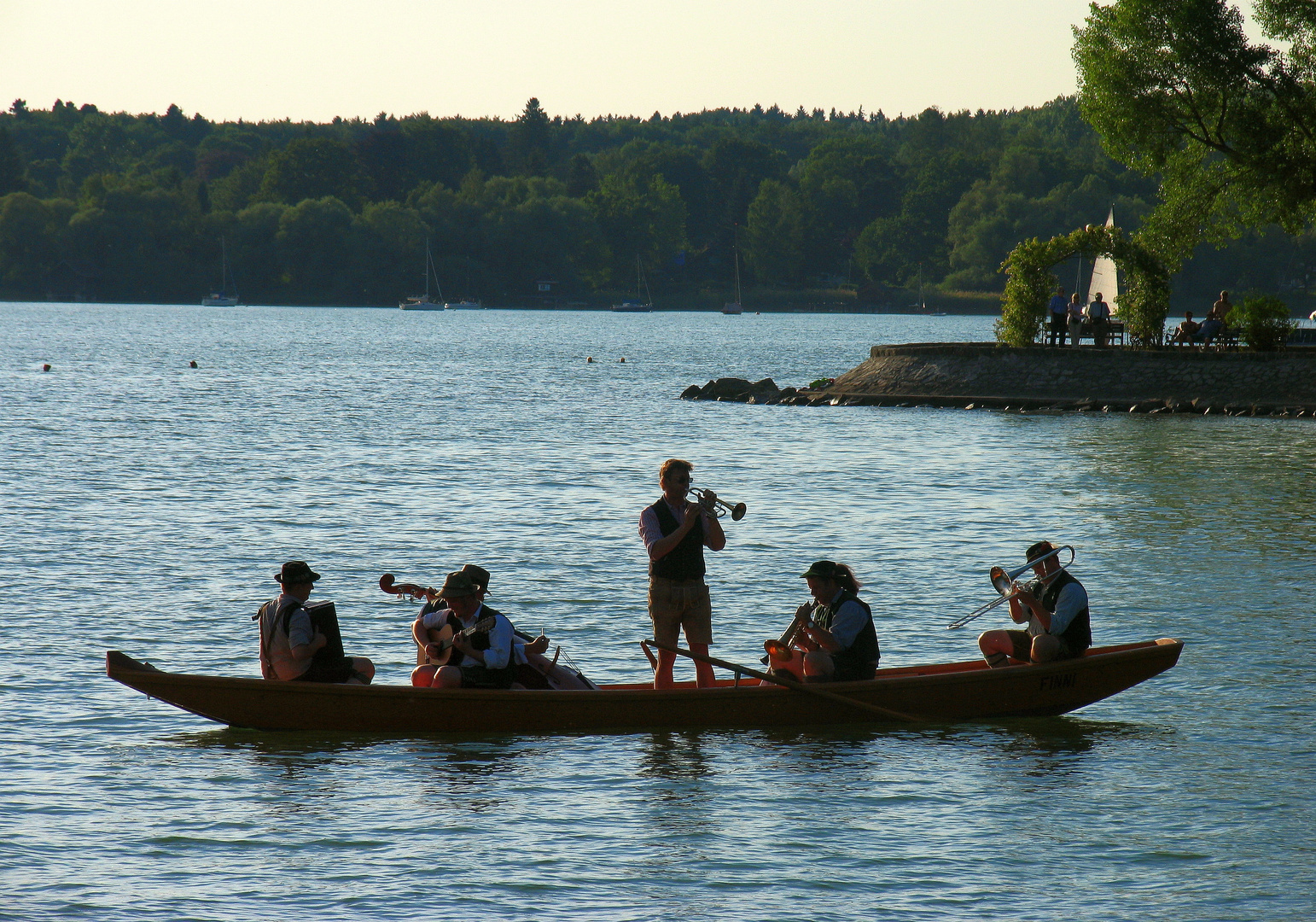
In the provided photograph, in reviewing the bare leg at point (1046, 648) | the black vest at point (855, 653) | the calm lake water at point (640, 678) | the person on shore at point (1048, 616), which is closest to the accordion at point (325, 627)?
the calm lake water at point (640, 678)

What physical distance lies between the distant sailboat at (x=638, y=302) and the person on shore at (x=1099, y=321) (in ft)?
446

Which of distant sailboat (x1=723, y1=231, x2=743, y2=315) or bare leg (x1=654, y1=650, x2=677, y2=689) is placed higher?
distant sailboat (x1=723, y1=231, x2=743, y2=315)

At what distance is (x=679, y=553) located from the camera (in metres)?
11.4

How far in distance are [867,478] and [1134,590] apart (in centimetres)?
1200

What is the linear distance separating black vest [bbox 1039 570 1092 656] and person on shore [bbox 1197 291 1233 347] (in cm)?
3265

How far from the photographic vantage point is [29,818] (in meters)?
9.91

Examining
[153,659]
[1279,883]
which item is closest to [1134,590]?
[1279,883]

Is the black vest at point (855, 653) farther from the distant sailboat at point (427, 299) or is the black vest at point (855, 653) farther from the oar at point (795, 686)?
the distant sailboat at point (427, 299)

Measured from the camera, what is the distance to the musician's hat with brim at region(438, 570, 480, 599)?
35.1ft

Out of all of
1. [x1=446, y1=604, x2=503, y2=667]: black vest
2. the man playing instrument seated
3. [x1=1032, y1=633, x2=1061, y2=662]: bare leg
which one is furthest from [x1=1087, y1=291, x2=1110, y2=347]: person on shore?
[x1=446, y1=604, x2=503, y2=667]: black vest

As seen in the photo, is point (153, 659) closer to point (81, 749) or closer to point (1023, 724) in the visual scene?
point (81, 749)

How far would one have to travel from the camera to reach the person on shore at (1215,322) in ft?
138

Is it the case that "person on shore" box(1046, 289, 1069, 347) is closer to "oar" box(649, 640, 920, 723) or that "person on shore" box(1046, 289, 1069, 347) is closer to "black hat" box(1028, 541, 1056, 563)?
"black hat" box(1028, 541, 1056, 563)

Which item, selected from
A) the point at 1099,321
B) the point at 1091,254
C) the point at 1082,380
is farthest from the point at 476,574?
the point at 1091,254
